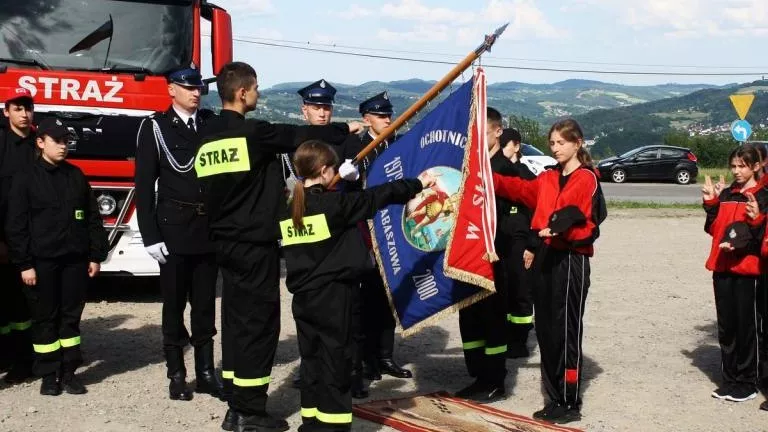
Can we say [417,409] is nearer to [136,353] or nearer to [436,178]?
[436,178]

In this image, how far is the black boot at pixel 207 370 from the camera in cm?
688

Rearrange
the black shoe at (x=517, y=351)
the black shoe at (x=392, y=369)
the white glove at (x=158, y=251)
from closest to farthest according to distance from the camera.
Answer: the white glove at (x=158, y=251), the black shoe at (x=392, y=369), the black shoe at (x=517, y=351)

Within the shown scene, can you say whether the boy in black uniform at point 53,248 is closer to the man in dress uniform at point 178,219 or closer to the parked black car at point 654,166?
the man in dress uniform at point 178,219

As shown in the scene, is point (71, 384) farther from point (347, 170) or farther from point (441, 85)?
point (441, 85)

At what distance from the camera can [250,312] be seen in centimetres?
591

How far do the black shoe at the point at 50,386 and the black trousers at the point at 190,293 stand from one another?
31.5 inches

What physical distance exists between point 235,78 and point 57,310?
2252mm

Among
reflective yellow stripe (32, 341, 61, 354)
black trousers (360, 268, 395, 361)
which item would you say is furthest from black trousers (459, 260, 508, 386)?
reflective yellow stripe (32, 341, 61, 354)

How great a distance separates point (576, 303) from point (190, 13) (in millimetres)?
5336

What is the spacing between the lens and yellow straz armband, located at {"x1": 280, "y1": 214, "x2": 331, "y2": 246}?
216 inches

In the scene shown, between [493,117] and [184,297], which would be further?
[493,117]

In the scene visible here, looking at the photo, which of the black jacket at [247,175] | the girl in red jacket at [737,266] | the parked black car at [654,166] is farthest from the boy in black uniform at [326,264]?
the parked black car at [654,166]

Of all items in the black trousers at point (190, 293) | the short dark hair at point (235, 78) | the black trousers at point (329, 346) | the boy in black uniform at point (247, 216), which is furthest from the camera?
the black trousers at point (190, 293)

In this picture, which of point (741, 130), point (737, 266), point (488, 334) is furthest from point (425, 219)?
point (741, 130)
